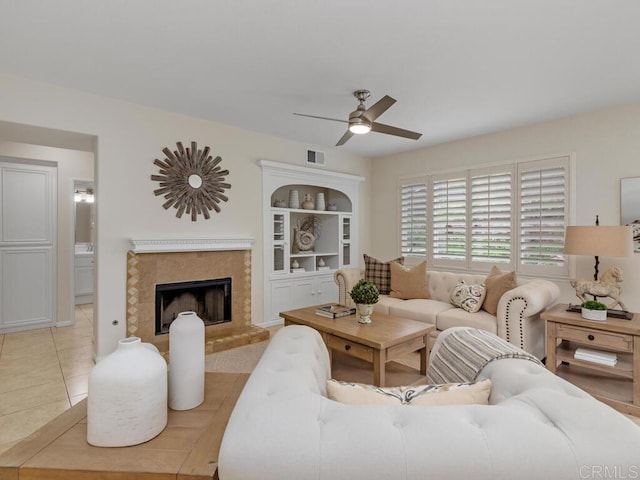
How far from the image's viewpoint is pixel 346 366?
3.30m

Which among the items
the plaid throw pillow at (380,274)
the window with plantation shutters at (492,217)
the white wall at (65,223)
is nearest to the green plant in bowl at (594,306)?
the window with plantation shutters at (492,217)

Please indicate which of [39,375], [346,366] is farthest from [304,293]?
[39,375]

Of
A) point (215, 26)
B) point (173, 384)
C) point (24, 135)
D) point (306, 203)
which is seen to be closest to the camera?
point (173, 384)

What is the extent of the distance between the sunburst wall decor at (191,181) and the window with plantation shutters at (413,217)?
9.13 feet

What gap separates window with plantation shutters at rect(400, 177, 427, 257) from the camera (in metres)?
5.17

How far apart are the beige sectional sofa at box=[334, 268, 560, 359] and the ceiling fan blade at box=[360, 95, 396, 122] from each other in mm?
1990

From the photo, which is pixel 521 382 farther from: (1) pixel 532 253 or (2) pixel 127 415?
(1) pixel 532 253

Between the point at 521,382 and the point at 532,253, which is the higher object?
the point at 532,253

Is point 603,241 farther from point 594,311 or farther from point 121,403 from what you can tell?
point 121,403

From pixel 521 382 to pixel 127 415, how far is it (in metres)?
1.22

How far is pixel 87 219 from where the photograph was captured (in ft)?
22.9

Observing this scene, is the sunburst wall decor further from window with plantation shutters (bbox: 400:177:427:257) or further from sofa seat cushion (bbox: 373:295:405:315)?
window with plantation shutters (bbox: 400:177:427:257)

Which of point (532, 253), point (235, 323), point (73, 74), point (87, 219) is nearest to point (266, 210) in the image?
point (235, 323)

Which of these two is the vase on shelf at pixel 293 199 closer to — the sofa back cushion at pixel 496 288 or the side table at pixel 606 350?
the sofa back cushion at pixel 496 288
